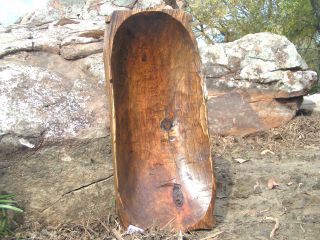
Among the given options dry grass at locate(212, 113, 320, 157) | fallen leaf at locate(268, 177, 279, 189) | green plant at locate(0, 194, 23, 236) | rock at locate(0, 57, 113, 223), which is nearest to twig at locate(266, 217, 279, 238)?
fallen leaf at locate(268, 177, 279, 189)

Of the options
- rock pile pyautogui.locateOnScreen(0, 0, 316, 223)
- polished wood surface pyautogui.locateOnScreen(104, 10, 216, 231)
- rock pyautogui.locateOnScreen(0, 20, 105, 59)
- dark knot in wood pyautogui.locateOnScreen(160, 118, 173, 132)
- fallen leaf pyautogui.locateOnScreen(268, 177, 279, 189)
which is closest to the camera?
rock pile pyautogui.locateOnScreen(0, 0, 316, 223)

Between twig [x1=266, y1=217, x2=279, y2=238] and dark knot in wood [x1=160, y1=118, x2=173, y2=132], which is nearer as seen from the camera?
twig [x1=266, y1=217, x2=279, y2=238]

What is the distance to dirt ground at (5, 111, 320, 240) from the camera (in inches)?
89.8

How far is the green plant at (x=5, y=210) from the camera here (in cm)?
217

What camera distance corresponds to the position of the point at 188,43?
2.58 m

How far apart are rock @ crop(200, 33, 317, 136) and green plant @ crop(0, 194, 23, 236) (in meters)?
2.98

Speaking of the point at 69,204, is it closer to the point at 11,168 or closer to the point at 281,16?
the point at 11,168

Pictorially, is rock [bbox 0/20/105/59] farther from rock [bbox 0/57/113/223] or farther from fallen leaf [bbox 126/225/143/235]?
fallen leaf [bbox 126/225/143/235]

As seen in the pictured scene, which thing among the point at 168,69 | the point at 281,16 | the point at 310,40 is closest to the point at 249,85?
the point at 168,69

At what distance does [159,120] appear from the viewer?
2.69 metres

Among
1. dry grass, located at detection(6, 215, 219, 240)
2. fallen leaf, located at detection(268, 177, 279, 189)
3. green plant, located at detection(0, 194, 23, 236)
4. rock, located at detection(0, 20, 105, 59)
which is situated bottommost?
fallen leaf, located at detection(268, 177, 279, 189)

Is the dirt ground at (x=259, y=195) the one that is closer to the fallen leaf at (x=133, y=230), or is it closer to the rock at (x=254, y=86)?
the fallen leaf at (x=133, y=230)

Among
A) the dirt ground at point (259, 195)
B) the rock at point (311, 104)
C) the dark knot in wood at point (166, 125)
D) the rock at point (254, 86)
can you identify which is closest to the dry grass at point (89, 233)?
the dirt ground at point (259, 195)

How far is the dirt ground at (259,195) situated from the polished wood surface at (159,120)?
16 centimetres
